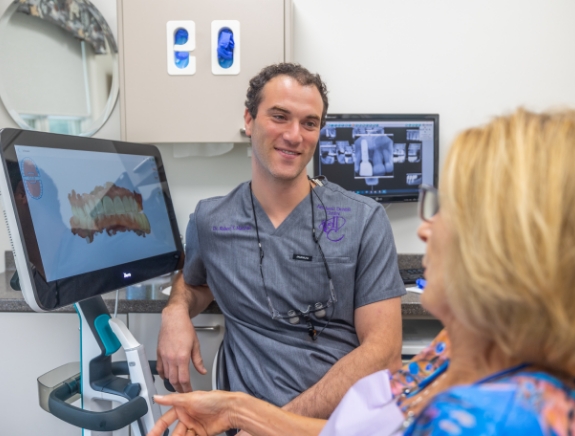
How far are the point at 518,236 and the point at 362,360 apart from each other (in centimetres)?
80

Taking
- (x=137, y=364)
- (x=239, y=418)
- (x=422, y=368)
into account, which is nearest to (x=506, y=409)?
(x=422, y=368)

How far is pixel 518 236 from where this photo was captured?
46 cm

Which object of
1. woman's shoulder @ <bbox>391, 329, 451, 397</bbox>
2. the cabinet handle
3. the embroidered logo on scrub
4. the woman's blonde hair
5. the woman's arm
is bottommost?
the cabinet handle

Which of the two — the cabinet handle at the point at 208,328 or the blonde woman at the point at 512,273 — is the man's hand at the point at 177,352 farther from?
the blonde woman at the point at 512,273

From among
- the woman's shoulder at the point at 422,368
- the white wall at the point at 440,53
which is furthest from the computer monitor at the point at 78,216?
the white wall at the point at 440,53

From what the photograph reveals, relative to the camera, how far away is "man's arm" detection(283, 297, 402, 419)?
1.15 metres

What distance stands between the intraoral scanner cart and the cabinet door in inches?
16.5

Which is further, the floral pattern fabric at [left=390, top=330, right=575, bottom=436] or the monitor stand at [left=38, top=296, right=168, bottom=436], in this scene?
the monitor stand at [left=38, top=296, right=168, bottom=436]

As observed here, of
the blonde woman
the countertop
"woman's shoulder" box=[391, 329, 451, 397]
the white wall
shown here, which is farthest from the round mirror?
the blonde woman

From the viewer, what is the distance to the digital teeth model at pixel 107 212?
107cm

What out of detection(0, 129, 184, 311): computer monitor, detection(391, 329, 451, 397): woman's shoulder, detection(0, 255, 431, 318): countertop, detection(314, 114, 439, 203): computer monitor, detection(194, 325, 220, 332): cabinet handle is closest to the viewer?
detection(391, 329, 451, 397): woman's shoulder

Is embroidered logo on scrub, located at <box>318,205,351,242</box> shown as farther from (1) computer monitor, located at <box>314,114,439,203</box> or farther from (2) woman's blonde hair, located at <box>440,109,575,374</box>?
(2) woman's blonde hair, located at <box>440,109,575,374</box>

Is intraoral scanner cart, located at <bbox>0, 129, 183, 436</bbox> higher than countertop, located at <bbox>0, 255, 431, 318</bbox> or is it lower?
higher

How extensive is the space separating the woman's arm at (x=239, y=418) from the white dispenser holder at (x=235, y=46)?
3.72ft
